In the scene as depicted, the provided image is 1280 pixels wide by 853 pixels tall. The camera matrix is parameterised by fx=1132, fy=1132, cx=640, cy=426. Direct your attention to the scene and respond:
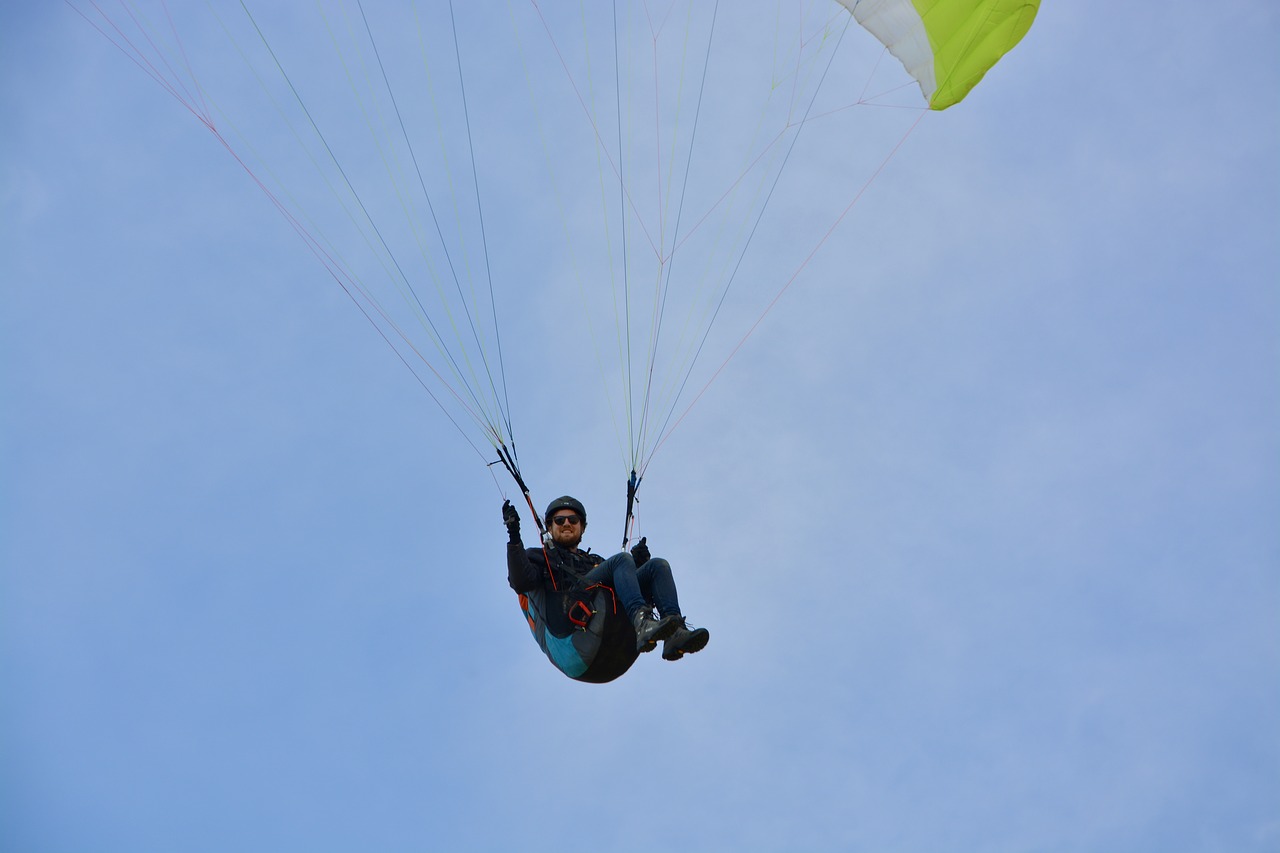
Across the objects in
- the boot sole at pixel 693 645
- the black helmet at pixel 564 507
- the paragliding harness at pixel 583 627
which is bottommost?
the boot sole at pixel 693 645

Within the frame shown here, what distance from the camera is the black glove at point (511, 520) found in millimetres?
8656

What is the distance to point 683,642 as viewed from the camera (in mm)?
7922

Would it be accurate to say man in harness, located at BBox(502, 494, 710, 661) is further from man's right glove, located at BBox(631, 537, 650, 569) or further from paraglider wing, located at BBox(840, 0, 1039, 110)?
paraglider wing, located at BBox(840, 0, 1039, 110)

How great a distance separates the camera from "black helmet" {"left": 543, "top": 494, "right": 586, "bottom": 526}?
9695mm

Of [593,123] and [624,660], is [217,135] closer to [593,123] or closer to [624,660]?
[593,123]

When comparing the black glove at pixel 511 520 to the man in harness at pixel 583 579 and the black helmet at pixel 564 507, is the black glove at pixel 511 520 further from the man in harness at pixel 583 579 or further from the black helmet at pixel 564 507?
the black helmet at pixel 564 507

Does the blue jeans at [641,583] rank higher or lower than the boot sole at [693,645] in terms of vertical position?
higher

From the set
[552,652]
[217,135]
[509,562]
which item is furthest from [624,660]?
[217,135]

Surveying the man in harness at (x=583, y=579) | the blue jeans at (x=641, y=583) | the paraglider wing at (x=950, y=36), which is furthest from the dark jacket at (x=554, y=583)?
the paraglider wing at (x=950, y=36)

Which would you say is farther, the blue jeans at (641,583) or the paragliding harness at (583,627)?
the paragliding harness at (583,627)

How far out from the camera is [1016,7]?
1030 centimetres

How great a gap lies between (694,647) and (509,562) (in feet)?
5.51

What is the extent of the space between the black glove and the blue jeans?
0.75 meters

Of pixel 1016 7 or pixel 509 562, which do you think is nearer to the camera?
pixel 509 562
